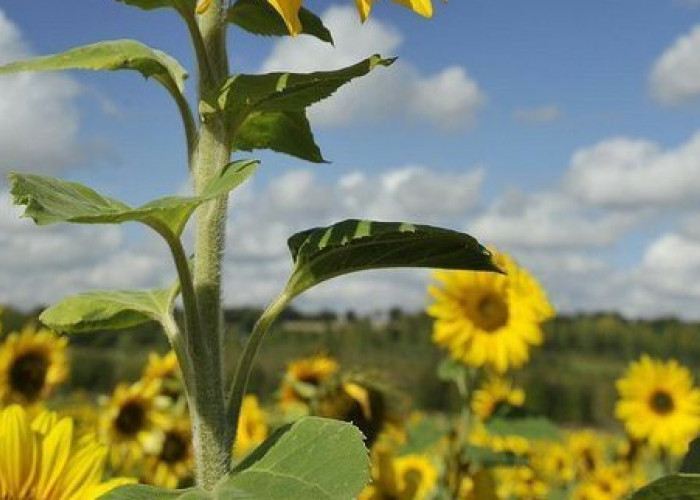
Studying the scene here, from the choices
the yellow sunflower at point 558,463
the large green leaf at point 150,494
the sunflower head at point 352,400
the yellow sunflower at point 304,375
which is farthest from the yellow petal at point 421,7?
the yellow sunflower at point 558,463

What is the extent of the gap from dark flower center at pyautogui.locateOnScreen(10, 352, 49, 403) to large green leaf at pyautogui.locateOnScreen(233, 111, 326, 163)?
3.02 metres

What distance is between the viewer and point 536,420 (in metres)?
4.23

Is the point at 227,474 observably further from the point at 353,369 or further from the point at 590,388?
the point at 590,388

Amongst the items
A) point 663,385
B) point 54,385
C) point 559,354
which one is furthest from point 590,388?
point 54,385

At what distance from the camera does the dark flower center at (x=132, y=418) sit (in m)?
4.67

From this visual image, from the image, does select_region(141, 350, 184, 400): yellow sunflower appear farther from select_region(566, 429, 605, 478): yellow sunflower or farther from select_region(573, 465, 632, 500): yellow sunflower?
select_region(566, 429, 605, 478): yellow sunflower

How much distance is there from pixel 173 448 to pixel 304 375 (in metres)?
0.61

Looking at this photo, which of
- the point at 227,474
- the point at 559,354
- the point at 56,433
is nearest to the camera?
the point at 227,474

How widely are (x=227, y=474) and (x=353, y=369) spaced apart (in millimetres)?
2293

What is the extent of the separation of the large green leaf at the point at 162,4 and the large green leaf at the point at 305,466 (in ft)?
1.73

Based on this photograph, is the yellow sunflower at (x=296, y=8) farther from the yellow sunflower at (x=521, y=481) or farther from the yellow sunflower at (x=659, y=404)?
the yellow sunflower at (x=659, y=404)

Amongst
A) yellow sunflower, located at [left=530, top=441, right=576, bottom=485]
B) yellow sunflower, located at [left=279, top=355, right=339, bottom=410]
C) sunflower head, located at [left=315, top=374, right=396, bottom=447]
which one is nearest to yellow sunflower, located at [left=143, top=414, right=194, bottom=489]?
yellow sunflower, located at [left=279, top=355, right=339, bottom=410]

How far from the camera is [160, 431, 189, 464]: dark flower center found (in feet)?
14.4

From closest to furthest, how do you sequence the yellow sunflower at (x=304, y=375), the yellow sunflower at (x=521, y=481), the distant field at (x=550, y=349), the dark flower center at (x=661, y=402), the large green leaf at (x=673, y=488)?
the large green leaf at (x=673, y=488), the yellow sunflower at (x=304, y=375), the yellow sunflower at (x=521, y=481), the dark flower center at (x=661, y=402), the distant field at (x=550, y=349)
